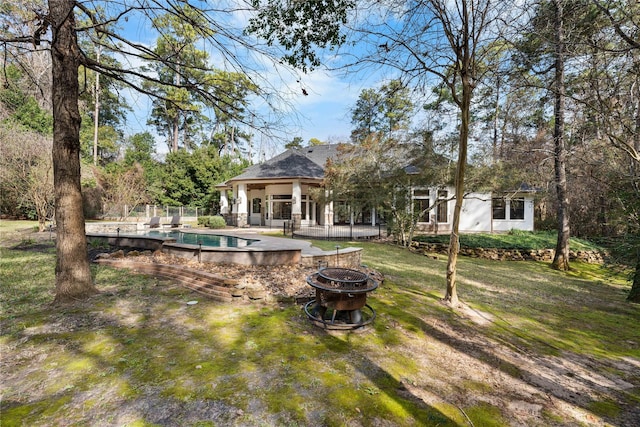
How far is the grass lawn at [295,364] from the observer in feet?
7.75

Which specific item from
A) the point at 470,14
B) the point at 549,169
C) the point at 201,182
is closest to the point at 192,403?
the point at 470,14

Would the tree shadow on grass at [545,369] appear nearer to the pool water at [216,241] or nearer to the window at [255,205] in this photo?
the pool water at [216,241]

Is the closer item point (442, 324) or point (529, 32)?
point (442, 324)

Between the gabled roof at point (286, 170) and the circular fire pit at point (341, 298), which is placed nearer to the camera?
the circular fire pit at point (341, 298)

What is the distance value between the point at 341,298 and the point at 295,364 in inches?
44.9

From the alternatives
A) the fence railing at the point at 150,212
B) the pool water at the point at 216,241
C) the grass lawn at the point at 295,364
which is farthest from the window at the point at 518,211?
the fence railing at the point at 150,212

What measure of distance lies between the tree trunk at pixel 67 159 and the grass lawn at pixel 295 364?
581mm

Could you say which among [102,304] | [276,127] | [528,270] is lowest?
[528,270]

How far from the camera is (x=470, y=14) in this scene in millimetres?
5035

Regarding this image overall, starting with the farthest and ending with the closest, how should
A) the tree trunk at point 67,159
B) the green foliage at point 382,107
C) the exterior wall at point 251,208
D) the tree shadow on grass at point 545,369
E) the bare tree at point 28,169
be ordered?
the exterior wall at point 251,208 < the bare tree at point 28,169 < the green foliage at point 382,107 < the tree trunk at point 67,159 < the tree shadow on grass at point 545,369

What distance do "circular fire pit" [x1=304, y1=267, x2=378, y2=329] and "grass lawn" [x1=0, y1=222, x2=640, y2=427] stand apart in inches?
6.5

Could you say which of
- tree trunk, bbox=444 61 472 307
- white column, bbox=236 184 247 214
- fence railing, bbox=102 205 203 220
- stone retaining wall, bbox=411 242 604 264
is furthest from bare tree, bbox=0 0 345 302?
fence railing, bbox=102 205 203 220

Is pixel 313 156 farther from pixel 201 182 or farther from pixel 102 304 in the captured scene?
pixel 102 304

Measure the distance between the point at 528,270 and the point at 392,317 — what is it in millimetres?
9504
